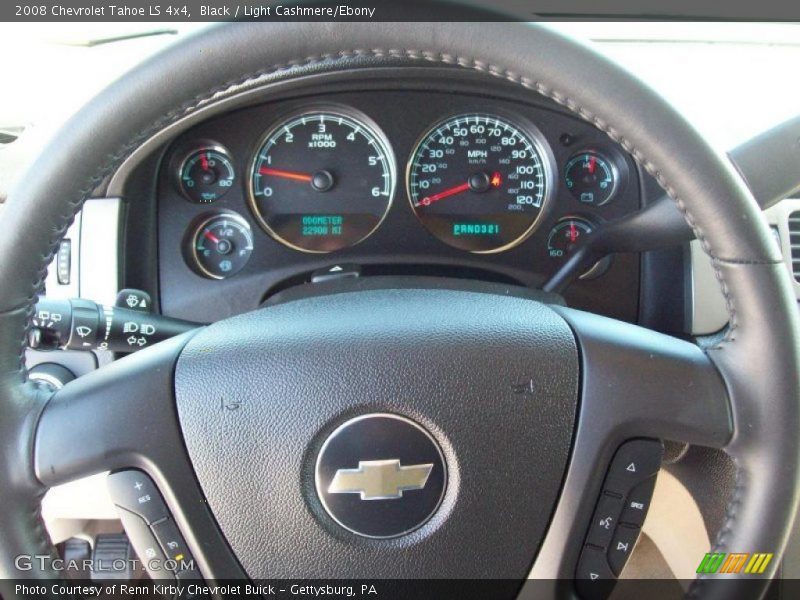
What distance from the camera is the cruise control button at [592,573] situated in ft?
3.46

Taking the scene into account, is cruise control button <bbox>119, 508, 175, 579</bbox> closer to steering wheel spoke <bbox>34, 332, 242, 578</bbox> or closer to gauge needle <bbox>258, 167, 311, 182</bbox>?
steering wheel spoke <bbox>34, 332, 242, 578</bbox>

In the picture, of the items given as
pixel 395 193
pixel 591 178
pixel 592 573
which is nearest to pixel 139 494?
pixel 592 573

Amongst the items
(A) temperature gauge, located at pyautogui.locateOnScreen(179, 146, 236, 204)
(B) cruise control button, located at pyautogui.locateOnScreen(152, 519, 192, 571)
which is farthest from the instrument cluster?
(B) cruise control button, located at pyautogui.locateOnScreen(152, 519, 192, 571)

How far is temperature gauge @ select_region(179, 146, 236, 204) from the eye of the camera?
1.93m

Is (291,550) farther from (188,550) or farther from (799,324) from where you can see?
(799,324)

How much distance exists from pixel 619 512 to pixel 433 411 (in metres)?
0.31

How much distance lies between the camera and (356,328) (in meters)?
1.08

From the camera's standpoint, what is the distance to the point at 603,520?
105 centimetres

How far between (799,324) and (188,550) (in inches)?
34.3

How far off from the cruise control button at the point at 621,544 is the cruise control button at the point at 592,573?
0.03ft

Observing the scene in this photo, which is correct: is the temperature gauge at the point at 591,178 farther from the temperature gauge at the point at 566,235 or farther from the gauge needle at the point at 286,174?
the gauge needle at the point at 286,174

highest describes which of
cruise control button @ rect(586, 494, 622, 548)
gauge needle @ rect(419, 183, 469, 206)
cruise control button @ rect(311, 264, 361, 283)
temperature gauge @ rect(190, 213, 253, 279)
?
gauge needle @ rect(419, 183, 469, 206)

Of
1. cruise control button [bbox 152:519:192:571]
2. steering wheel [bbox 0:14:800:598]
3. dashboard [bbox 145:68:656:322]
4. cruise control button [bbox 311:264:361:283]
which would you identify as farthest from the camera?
dashboard [bbox 145:68:656:322]

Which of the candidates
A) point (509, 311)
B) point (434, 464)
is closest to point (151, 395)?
point (434, 464)
